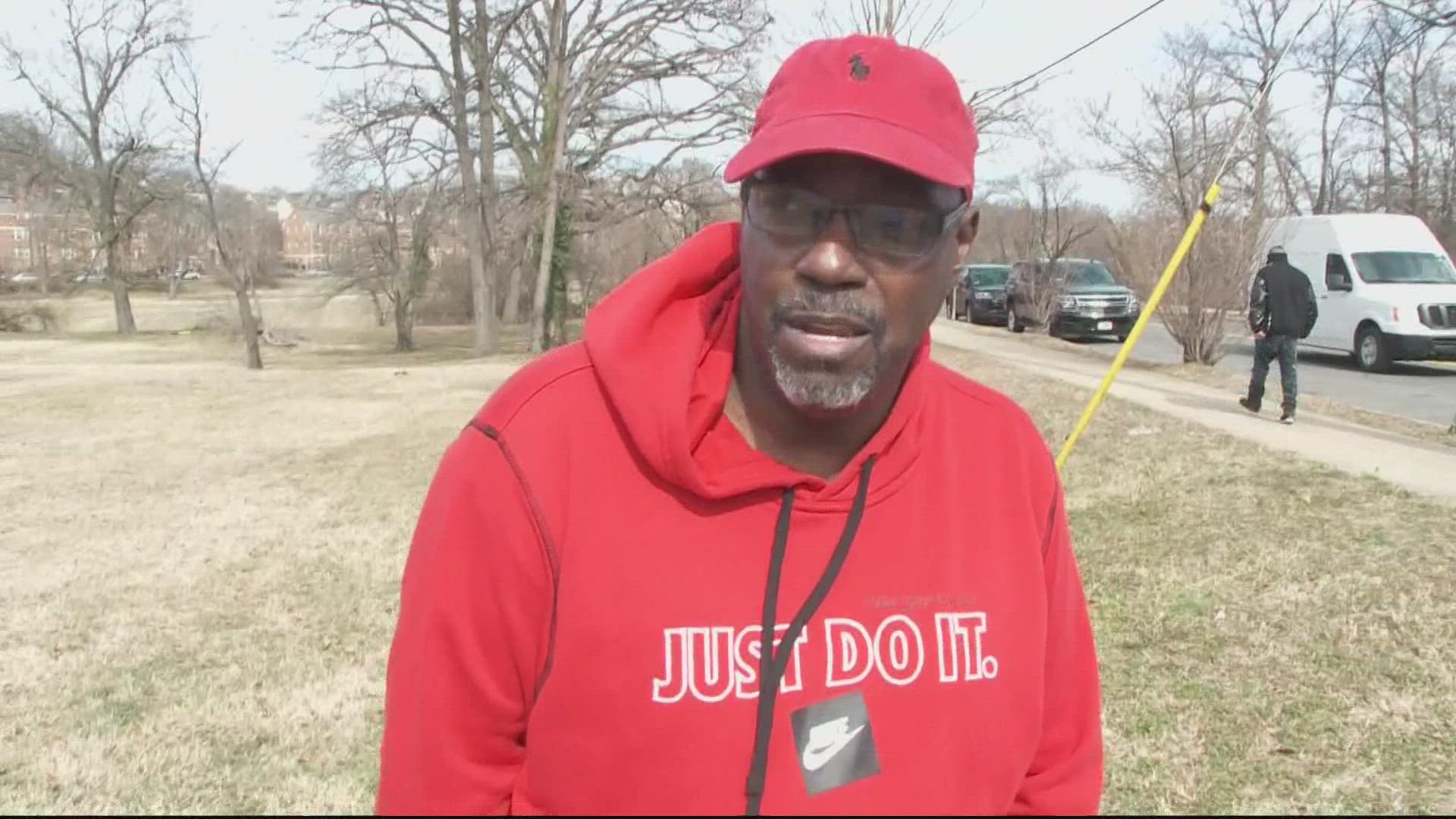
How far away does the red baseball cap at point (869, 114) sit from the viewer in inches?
55.2

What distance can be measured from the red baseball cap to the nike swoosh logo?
0.74 meters

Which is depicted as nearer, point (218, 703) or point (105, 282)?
point (218, 703)

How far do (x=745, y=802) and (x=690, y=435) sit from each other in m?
0.47

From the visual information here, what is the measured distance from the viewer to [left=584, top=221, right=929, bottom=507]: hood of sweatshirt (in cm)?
139

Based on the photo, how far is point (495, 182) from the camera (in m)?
28.4

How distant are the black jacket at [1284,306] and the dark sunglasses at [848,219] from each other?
1010 centimetres

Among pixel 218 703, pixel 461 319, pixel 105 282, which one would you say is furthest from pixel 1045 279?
pixel 105 282

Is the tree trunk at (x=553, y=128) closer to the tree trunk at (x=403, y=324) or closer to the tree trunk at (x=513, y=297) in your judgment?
the tree trunk at (x=513, y=297)

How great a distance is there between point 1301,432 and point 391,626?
7750mm

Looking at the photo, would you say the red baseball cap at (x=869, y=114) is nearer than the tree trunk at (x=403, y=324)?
Yes

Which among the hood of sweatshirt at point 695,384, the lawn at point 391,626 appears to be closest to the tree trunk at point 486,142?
the lawn at point 391,626

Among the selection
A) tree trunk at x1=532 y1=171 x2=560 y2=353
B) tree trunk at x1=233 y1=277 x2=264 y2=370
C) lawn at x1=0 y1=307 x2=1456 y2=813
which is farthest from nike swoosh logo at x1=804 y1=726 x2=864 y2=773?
tree trunk at x1=532 y1=171 x2=560 y2=353

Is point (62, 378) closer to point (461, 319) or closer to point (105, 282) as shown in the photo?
point (461, 319)

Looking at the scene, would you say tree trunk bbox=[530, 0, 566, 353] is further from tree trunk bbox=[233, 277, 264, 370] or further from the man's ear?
the man's ear
